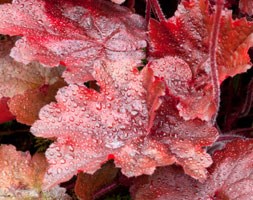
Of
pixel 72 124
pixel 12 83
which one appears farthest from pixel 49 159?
pixel 12 83

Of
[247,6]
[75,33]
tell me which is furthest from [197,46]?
[75,33]

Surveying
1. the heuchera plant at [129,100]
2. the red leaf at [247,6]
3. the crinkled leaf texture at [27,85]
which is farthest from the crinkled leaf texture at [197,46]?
the crinkled leaf texture at [27,85]

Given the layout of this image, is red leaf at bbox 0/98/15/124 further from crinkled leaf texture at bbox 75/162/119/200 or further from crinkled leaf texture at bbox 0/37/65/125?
crinkled leaf texture at bbox 75/162/119/200

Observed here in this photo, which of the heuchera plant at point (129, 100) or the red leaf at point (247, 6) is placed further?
the red leaf at point (247, 6)

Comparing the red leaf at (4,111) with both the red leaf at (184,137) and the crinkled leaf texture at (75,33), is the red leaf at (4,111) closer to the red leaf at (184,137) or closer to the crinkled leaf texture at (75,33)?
the crinkled leaf texture at (75,33)

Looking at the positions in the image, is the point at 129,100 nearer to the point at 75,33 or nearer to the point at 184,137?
the point at 184,137

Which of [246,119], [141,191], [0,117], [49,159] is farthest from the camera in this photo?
[246,119]

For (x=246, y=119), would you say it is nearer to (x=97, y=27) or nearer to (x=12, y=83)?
(x=97, y=27)
